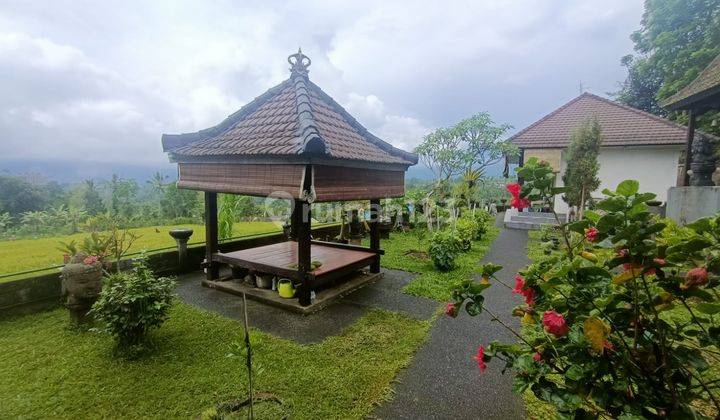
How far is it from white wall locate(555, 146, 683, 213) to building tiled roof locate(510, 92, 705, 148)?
399mm

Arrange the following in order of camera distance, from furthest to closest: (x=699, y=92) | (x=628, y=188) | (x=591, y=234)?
(x=699, y=92) → (x=591, y=234) → (x=628, y=188)

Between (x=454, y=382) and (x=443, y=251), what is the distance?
410cm

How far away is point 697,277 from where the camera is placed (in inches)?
47.1

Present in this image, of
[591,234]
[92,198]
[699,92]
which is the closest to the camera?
[591,234]

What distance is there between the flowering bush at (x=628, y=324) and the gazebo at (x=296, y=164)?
316 cm

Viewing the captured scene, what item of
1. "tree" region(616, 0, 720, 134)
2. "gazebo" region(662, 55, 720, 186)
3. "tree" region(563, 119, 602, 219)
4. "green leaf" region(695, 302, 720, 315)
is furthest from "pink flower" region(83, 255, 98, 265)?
"tree" region(616, 0, 720, 134)

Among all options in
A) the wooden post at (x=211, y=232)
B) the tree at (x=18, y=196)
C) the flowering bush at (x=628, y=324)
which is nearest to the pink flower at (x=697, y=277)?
the flowering bush at (x=628, y=324)

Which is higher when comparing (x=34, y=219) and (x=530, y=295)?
(x=530, y=295)

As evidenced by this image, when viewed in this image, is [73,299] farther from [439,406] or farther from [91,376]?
[439,406]

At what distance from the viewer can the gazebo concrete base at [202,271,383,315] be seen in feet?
15.8

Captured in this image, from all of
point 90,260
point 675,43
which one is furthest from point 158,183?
point 675,43

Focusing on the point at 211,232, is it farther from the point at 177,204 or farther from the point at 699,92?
the point at 699,92

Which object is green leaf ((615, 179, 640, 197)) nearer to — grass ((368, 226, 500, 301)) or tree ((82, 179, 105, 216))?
grass ((368, 226, 500, 301))

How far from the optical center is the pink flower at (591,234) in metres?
1.38
